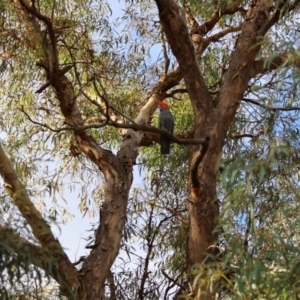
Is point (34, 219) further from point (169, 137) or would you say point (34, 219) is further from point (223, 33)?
point (223, 33)

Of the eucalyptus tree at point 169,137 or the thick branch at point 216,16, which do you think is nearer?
the eucalyptus tree at point 169,137

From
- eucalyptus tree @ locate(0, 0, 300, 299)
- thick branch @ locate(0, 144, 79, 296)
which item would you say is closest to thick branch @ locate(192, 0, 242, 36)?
eucalyptus tree @ locate(0, 0, 300, 299)

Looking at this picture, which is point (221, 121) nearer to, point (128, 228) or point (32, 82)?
point (128, 228)

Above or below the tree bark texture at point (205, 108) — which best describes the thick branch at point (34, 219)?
below

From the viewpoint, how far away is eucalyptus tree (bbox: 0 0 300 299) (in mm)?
2393

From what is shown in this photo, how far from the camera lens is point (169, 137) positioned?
2744mm

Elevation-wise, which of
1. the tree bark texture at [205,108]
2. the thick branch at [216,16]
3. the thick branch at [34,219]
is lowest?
the thick branch at [34,219]

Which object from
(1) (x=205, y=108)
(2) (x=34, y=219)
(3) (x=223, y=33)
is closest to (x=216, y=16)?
(3) (x=223, y=33)

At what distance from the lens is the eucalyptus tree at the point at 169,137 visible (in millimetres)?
2393

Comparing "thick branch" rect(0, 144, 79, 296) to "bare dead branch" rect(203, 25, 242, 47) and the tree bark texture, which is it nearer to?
the tree bark texture

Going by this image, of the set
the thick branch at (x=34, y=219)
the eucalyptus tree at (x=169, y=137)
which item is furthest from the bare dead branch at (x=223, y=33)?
the thick branch at (x=34, y=219)

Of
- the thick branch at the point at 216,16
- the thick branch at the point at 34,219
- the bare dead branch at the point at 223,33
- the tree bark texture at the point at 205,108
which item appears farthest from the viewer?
the bare dead branch at the point at 223,33

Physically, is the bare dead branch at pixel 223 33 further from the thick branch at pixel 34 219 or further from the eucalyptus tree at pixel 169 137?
the thick branch at pixel 34 219

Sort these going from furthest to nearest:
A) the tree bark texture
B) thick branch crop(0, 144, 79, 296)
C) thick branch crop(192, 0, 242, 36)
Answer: thick branch crop(192, 0, 242, 36) < the tree bark texture < thick branch crop(0, 144, 79, 296)
